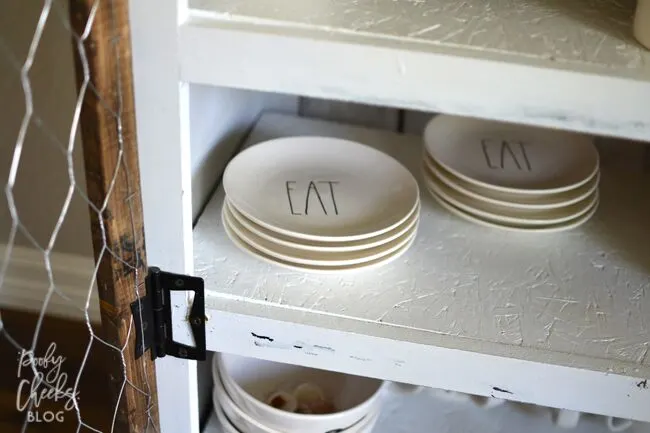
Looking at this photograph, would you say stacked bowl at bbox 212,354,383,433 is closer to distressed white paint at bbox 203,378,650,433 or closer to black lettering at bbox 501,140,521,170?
distressed white paint at bbox 203,378,650,433

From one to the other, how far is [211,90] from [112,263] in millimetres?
318

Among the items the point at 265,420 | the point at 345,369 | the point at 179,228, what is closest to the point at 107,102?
the point at 179,228

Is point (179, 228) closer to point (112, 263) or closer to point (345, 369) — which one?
point (112, 263)

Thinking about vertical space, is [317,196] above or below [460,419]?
above

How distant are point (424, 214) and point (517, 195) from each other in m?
0.12

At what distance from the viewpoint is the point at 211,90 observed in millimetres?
966

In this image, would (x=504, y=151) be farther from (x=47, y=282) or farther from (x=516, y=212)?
(x=47, y=282)

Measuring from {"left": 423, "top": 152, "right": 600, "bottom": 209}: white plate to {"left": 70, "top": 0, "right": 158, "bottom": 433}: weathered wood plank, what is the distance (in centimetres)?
42

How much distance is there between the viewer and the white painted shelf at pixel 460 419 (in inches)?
43.3

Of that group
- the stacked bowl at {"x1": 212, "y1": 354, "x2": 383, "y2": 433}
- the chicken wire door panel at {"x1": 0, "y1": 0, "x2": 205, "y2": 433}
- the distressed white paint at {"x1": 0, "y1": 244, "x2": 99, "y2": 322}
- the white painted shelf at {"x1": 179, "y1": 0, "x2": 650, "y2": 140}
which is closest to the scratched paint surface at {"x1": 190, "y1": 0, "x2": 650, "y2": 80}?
the white painted shelf at {"x1": 179, "y1": 0, "x2": 650, "y2": 140}

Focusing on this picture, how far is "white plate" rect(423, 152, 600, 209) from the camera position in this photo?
0.96 metres

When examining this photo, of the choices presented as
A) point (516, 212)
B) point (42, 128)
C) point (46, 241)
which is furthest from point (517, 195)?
point (46, 241)

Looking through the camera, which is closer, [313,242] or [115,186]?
[115,186]

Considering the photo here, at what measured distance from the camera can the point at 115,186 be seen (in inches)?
27.2
